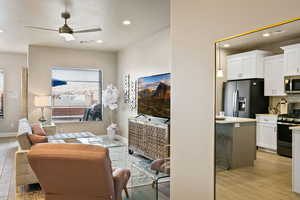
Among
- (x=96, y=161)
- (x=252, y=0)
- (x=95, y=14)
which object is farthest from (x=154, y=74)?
(x=252, y=0)

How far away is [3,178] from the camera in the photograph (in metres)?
4.01

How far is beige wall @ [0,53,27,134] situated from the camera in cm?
838

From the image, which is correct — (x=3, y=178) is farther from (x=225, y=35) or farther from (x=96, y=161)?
(x=225, y=35)

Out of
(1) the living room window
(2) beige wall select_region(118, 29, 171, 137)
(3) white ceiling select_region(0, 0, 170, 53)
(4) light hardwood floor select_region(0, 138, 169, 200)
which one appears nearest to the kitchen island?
(4) light hardwood floor select_region(0, 138, 169, 200)

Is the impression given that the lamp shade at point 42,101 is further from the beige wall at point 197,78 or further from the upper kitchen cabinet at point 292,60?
the upper kitchen cabinet at point 292,60

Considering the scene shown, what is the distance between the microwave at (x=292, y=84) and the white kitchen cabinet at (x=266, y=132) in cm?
19

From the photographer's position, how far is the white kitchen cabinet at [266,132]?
1438mm

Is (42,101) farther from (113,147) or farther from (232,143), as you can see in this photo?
(232,143)

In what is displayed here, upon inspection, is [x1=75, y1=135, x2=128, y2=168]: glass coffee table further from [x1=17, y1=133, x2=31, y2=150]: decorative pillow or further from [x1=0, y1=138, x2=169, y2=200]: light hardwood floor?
[x1=17, y1=133, x2=31, y2=150]: decorative pillow

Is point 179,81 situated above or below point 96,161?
above

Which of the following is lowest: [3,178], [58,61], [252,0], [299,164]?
[3,178]

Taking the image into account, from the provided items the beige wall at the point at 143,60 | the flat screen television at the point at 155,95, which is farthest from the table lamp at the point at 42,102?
the flat screen television at the point at 155,95

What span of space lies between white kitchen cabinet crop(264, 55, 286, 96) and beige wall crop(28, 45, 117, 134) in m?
6.85

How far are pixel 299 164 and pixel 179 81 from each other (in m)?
1.14
